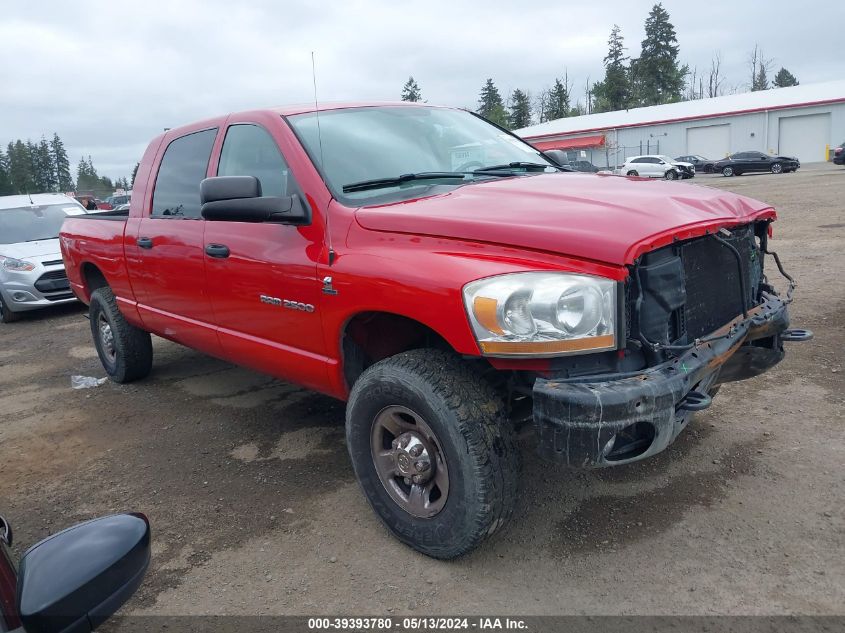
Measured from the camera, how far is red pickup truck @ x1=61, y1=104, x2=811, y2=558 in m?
2.37

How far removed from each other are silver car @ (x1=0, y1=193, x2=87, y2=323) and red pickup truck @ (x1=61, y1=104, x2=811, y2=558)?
6169mm

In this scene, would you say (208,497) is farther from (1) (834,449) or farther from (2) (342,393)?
(1) (834,449)

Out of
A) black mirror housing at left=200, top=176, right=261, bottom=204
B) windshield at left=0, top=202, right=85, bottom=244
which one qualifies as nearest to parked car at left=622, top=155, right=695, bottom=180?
windshield at left=0, top=202, right=85, bottom=244

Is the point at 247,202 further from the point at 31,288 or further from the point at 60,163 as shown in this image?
the point at 60,163

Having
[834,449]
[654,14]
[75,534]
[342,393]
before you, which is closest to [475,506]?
[342,393]

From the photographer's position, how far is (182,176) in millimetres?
4391

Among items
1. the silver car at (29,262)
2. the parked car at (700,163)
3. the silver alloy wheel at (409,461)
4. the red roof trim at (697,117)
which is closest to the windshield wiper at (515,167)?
the silver alloy wheel at (409,461)

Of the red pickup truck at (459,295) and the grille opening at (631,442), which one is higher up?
the red pickup truck at (459,295)

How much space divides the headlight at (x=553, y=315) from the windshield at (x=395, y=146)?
1021mm

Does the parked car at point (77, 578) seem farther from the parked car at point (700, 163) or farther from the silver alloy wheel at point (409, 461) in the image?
the parked car at point (700, 163)

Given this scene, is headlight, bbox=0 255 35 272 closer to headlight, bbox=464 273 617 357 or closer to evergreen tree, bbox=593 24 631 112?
headlight, bbox=464 273 617 357

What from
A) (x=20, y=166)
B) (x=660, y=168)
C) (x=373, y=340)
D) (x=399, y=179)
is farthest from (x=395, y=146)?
(x=20, y=166)

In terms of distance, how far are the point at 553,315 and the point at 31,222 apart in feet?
33.6

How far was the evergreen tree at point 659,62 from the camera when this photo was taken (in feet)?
237
